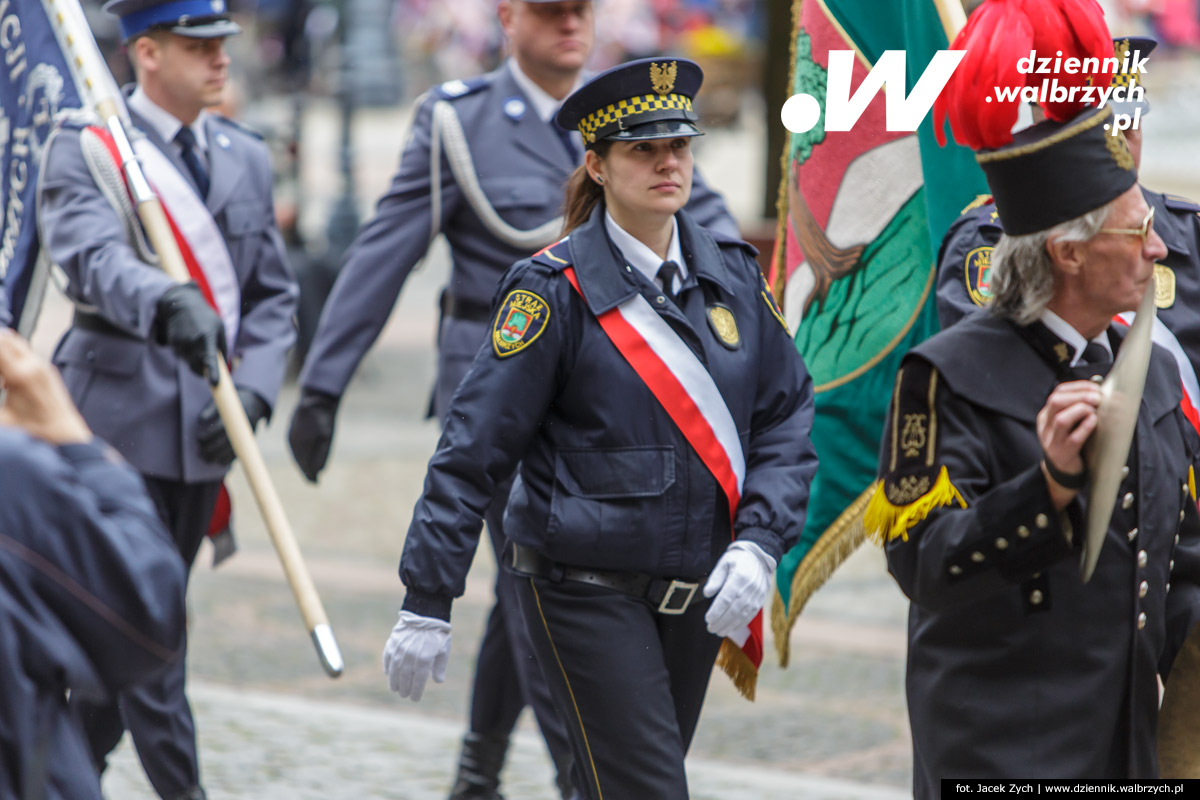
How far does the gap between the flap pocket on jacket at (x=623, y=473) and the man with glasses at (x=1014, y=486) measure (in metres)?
0.73

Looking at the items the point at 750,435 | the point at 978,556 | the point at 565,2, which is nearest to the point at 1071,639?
the point at 978,556

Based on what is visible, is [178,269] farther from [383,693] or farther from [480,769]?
[383,693]

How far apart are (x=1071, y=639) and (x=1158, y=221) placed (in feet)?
3.95

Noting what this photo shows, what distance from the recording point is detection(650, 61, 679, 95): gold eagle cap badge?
12.6 ft

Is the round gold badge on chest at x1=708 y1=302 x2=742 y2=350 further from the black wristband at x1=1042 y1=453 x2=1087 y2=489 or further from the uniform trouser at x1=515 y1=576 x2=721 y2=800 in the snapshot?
the black wristband at x1=1042 y1=453 x2=1087 y2=489

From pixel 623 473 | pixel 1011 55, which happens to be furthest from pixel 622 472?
pixel 1011 55

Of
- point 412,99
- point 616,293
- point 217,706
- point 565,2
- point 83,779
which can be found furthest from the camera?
point 412,99

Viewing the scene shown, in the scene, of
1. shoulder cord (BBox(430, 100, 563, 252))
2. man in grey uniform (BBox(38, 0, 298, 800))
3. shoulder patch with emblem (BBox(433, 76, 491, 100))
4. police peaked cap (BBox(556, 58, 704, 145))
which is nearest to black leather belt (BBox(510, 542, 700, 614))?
police peaked cap (BBox(556, 58, 704, 145))

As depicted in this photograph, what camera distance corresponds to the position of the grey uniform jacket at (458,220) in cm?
521

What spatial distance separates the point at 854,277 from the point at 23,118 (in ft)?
8.06

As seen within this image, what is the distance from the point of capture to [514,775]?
555cm

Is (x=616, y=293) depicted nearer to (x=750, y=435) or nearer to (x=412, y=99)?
(x=750, y=435)

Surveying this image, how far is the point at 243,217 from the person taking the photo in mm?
5203

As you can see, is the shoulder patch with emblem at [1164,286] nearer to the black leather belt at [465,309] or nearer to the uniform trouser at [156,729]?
the black leather belt at [465,309]
